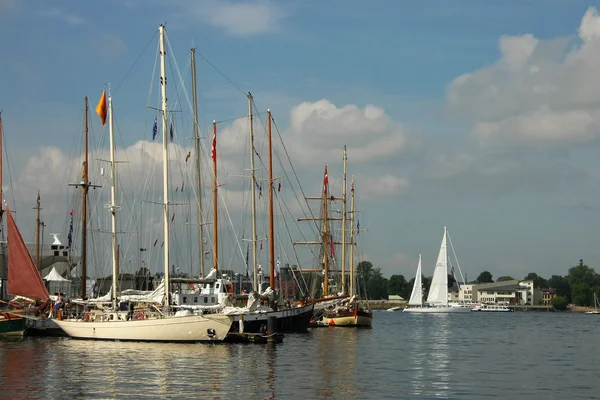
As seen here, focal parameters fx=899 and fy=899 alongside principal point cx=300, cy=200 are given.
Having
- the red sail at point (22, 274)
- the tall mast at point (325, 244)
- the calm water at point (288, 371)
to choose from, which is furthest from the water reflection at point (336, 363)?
the red sail at point (22, 274)

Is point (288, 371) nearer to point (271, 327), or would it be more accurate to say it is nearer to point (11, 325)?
point (271, 327)

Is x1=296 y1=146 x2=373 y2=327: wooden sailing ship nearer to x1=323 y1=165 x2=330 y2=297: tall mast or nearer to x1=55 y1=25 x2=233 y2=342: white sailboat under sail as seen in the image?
x1=323 y1=165 x2=330 y2=297: tall mast

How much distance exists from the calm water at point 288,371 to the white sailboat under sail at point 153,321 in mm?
897

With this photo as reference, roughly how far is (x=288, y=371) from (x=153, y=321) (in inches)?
647

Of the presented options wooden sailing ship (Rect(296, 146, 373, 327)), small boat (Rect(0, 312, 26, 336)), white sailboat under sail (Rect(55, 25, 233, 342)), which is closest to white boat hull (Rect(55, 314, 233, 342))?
white sailboat under sail (Rect(55, 25, 233, 342))

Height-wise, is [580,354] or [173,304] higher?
[173,304]

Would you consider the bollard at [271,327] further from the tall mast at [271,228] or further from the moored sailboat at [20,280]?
the moored sailboat at [20,280]

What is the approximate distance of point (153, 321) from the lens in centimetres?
6400

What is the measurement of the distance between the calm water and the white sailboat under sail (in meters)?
0.90

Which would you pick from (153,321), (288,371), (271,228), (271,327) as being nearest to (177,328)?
(153,321)

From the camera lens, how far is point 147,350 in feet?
200

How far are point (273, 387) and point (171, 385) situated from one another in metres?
4.94

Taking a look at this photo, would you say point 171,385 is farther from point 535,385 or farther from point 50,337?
point 50,337

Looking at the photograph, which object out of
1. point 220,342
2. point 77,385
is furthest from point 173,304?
point 77,385
